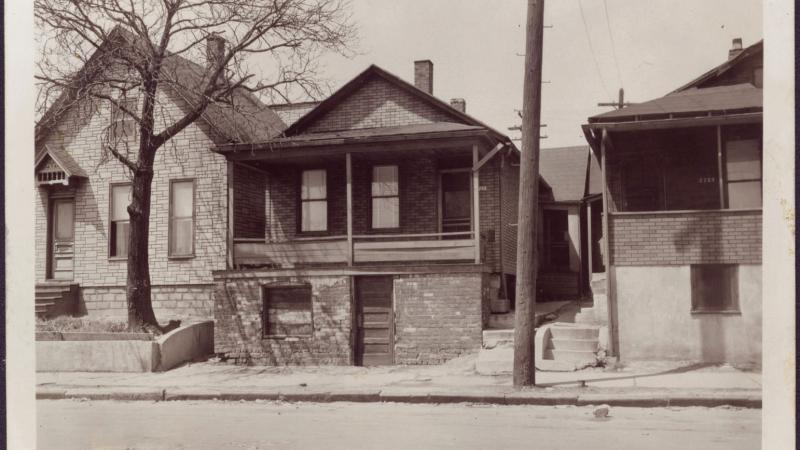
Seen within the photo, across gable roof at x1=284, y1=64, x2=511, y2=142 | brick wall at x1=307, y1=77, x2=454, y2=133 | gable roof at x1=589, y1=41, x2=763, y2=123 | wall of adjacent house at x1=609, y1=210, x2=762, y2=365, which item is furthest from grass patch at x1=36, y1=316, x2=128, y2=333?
gable roof at x1=589, y1=41, x2=763, y2=123

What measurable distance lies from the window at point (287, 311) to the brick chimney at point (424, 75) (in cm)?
836

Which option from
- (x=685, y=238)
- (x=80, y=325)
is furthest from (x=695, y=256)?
(x=80, y=325)

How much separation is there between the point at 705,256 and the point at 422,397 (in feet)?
20.5

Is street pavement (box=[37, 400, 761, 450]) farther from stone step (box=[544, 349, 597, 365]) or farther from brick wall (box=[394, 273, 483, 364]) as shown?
brick wall (box=[394, 273, 483, 364])

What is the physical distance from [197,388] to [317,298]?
402 cm

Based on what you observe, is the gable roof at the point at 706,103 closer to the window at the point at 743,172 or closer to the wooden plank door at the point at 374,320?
the window at the point at 743,172

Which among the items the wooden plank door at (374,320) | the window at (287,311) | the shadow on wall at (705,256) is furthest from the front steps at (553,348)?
the window at (287,311)

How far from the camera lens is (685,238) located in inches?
552

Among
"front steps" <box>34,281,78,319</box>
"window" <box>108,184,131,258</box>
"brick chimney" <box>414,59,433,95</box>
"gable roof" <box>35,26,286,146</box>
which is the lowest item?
"front steps" <box>34,281,78,319</box>

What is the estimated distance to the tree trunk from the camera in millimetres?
16250

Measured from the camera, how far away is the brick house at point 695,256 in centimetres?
1355

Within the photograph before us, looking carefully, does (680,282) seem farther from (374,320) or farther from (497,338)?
(374,320)

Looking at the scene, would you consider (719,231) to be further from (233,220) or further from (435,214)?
(233,220)

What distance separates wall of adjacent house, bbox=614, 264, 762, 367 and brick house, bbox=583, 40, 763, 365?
18mm
